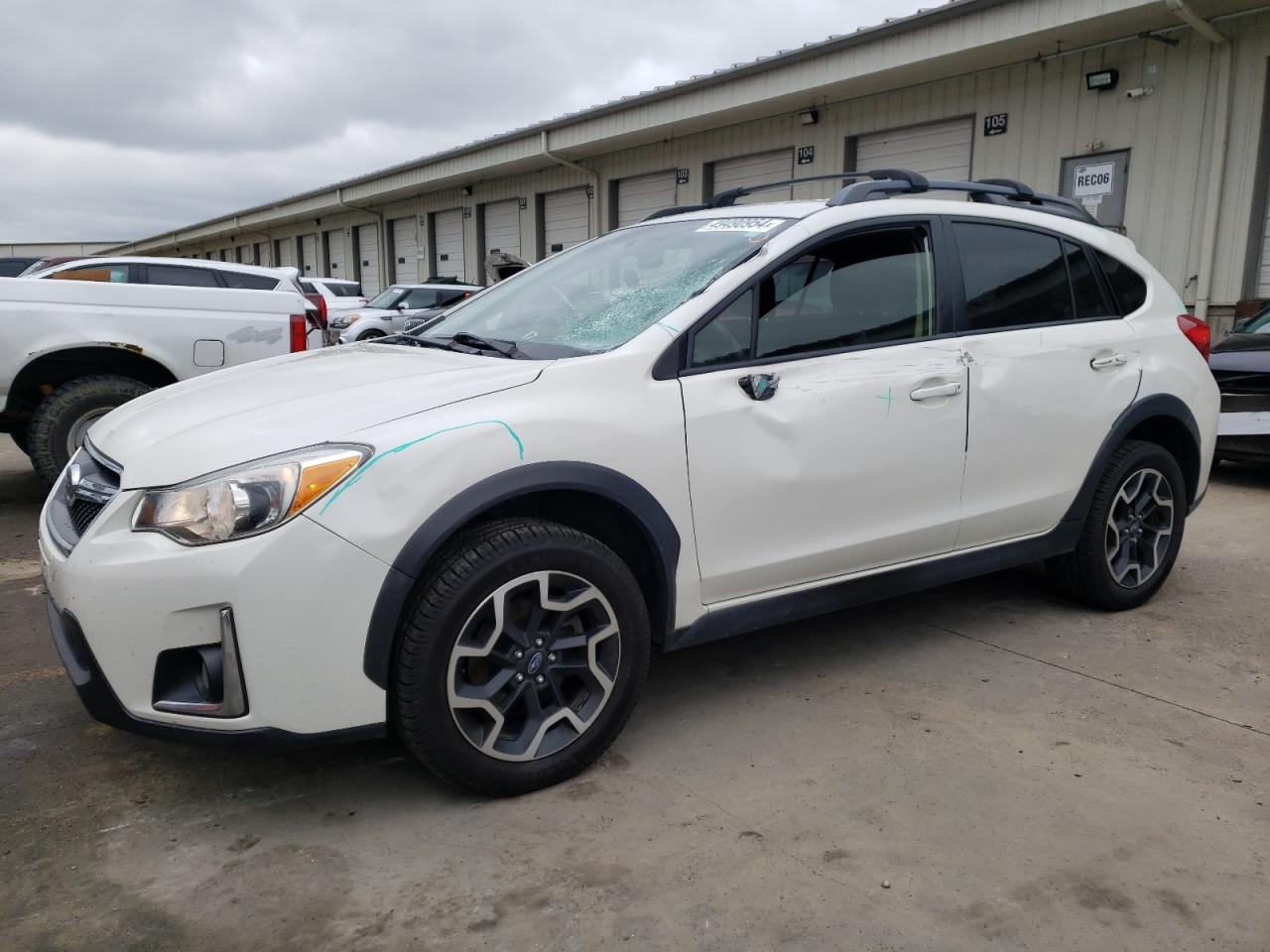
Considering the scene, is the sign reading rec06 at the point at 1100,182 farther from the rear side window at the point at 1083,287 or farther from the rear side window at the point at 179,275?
the rear side window at the point at 179,275

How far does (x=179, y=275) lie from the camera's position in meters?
9.05

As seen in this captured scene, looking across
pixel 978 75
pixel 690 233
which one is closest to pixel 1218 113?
pixel 978 75

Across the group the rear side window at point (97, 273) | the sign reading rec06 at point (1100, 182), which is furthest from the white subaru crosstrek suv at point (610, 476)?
the sign reading rec06 at point (1100, 182)

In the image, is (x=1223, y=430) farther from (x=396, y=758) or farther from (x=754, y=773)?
(x=396, y=758)

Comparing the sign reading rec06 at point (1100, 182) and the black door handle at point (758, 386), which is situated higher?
the sign reading rec06 at point (1100, 182)

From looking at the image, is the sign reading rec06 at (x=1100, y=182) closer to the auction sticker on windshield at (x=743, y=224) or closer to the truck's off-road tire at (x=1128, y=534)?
the truck's off-road tire at (x=1128, y=534)

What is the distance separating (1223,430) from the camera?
707 centimetres

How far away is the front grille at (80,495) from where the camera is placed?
2.58 m

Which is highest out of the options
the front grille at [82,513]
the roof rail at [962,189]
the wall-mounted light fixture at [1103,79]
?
the wall-mounted light fixture at [1103,79]

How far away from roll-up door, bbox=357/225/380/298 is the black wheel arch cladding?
89.7 ft

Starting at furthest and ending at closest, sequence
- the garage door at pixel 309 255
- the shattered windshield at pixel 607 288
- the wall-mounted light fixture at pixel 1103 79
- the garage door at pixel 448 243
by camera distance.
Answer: the garage door at pixel 309 255 < the garage door at pixel 448 243 < the wall-mounted light fixture at pixel 1103 79 < the shattered windshield at pixel 607 288

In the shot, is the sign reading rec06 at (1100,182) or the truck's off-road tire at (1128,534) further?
the sign reading rec06 at (1100,182)

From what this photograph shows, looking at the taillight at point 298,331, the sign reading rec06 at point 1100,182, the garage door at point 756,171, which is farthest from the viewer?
the garage door at point 756,171

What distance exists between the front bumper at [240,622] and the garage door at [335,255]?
3011cm
